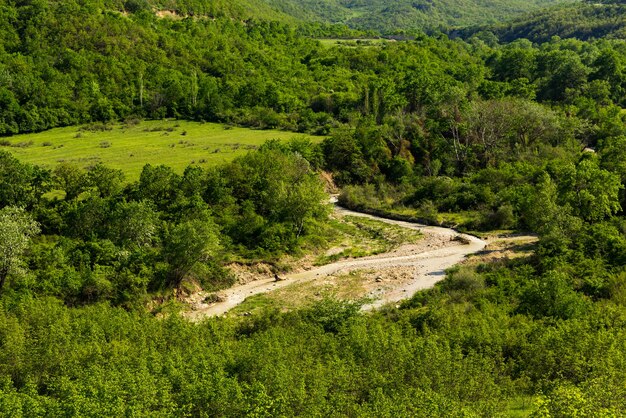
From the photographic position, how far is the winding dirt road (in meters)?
52.4

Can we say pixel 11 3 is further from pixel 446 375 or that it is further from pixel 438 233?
pixel 446 375

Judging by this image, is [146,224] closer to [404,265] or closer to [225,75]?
[404,265]

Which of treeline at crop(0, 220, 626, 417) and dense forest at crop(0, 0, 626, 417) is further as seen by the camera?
dense forest at crop(0, 0, 626, 417)

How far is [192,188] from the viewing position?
66.5m

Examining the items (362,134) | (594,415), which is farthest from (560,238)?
(362,134)

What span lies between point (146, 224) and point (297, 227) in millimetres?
16580

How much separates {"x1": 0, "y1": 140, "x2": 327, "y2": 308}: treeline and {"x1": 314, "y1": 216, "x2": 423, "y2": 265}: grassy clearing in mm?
2778

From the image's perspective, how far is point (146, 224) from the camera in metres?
55.8

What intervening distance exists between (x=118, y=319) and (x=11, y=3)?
413 feet

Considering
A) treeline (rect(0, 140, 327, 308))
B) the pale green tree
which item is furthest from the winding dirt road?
the pale green tree

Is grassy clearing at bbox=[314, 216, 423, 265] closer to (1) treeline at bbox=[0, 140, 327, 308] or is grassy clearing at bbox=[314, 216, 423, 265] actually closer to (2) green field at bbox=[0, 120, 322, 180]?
(1) treeline at bbox=[0, 140, 327, 308]

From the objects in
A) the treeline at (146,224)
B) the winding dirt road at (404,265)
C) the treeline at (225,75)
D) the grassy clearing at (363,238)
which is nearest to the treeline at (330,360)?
→ the treeline at (146,224)

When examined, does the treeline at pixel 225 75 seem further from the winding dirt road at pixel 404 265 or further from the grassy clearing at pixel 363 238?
the winding dirt road at pixel 404 265

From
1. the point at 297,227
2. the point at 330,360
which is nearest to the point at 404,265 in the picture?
the point at 297,227
